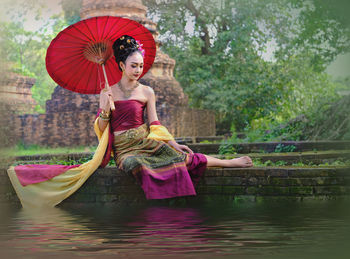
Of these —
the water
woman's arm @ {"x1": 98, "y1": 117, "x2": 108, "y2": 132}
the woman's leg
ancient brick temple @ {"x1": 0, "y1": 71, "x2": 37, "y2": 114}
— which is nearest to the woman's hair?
woman's arm @ {"x1": 98, "y1": 117, "x2": 108, "y2": 132}

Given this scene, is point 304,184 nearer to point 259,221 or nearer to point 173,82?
point 259,221

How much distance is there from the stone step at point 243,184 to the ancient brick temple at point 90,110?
504 centimetres

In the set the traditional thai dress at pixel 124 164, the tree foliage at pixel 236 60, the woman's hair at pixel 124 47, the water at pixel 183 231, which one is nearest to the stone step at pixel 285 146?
the traditional thai dress at pixel 124 164

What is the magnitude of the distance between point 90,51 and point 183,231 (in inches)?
91.7

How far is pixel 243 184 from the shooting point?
182 inches

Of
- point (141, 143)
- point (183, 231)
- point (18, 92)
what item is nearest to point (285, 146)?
point (141, 143)

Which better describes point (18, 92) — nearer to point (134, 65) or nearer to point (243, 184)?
point (134, 65)

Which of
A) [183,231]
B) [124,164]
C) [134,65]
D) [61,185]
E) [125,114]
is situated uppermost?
[134,65]

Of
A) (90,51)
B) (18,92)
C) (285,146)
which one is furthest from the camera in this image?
(18,92)

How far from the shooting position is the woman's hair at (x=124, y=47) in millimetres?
4738

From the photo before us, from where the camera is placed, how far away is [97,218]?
3.98 meters

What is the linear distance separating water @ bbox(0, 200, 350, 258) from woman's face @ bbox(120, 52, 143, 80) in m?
1.29

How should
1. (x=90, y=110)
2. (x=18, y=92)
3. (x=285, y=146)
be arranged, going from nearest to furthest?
1. (x=285, y=146)
2. (x=90, y=110)
3. (x=18, y=92)

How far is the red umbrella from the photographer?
4.66m
